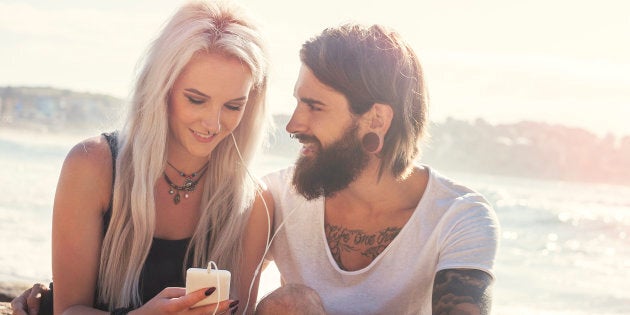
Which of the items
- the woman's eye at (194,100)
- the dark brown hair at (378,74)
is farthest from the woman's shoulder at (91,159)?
the dark brown hair at (378,74)

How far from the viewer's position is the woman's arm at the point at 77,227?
12.5 feet

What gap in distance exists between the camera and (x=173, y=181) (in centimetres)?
421

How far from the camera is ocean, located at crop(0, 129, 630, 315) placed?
34.6ft

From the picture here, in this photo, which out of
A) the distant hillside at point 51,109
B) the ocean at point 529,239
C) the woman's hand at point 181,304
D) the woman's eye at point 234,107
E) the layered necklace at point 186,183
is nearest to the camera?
the woman's hand at point 181,304

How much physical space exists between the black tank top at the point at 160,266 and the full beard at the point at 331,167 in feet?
2.15

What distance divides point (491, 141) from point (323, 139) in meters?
30.5

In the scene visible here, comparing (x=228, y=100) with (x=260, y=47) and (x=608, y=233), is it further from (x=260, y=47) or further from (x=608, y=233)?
(x=608, y=233)

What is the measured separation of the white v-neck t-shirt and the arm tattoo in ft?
0.20

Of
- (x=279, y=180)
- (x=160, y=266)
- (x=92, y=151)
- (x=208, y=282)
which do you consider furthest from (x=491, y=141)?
Result: (x=208, y=282)

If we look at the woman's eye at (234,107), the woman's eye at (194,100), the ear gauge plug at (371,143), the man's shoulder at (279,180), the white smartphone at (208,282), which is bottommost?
the white smartphone at (208,282)

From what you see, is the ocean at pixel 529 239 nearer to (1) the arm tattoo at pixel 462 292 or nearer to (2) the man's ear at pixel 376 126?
(2) the man's ear at pixel 376 126

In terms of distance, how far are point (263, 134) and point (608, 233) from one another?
48.1 ft

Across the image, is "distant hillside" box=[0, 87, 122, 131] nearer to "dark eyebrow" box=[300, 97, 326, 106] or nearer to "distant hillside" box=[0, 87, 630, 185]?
"distant hillside" box=[0, 87, 630, 185]

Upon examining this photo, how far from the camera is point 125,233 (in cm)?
394
